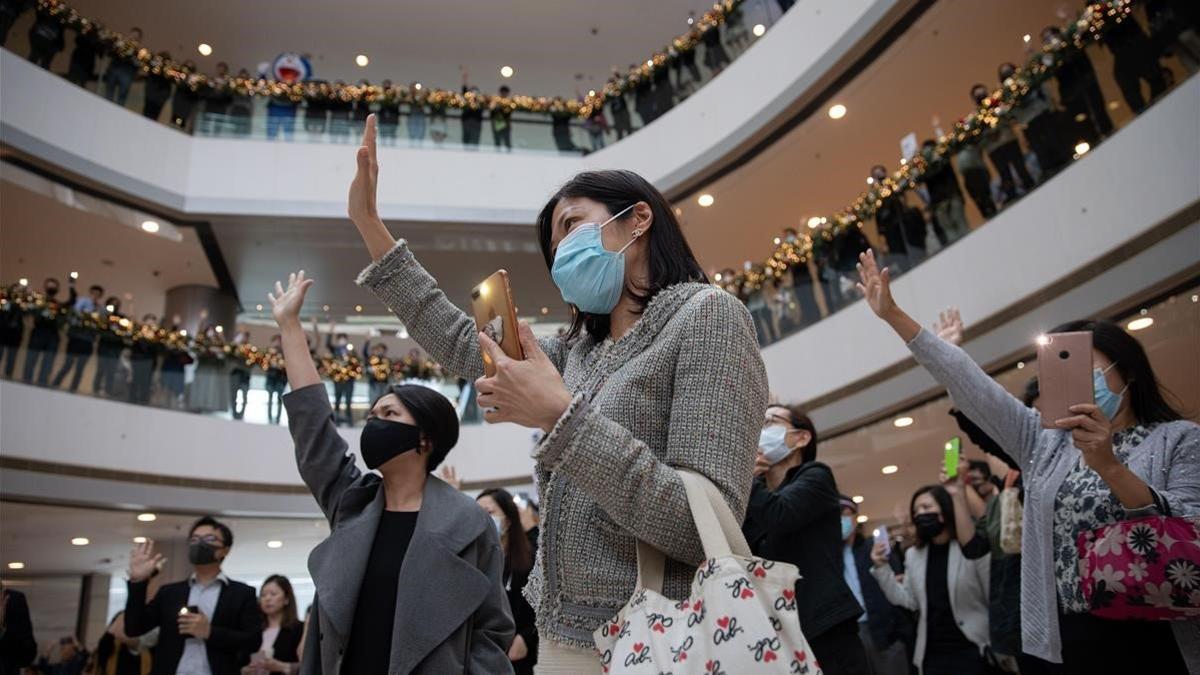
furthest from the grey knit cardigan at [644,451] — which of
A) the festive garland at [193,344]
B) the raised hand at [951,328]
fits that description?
the festive garland at [193,344]

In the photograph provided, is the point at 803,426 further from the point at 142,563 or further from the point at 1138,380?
the point at 142,563

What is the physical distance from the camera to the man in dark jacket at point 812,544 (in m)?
3.03

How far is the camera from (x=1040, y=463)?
9.54 feet

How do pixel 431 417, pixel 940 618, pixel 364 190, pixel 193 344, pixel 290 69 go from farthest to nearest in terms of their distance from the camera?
pixel 290 69, pixel 193 344, pixel 940 618, pixel 431 417, pixel 364 190

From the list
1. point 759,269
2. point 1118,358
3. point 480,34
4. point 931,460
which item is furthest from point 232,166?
point 1118,358

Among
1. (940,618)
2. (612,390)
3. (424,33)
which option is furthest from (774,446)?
(424,33)

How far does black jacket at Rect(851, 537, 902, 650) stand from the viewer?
539 centimetres

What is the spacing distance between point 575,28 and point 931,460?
12.0 metres

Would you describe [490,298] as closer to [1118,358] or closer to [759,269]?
[1118,358]

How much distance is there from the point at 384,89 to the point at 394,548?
14.7 m

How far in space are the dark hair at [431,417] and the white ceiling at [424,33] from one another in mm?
16787

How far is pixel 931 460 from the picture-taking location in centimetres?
1148

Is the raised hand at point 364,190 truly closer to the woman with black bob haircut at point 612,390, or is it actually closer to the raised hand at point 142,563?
the woman with black bob haircut at point 612,390

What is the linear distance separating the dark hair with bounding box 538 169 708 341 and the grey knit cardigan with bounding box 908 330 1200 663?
5.28 feet
